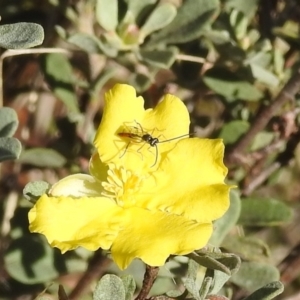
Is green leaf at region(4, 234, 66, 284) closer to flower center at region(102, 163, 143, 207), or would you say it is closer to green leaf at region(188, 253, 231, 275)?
flower center at region(102, 163, 143, 207)

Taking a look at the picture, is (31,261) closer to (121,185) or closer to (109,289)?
(121,185)

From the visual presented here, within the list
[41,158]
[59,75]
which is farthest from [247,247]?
[59,75]

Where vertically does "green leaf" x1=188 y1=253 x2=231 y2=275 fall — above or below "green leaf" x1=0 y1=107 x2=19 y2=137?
above

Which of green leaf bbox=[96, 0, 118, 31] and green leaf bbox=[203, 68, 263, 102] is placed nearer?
green leaf bbox=[96, 0, 118, 31]

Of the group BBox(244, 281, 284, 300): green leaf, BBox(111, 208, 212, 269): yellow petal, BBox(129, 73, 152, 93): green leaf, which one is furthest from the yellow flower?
BBox(129, 73, 152, 93): green leaf

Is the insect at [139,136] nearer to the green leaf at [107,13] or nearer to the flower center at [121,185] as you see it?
the flower center at [121,185]
